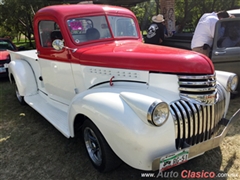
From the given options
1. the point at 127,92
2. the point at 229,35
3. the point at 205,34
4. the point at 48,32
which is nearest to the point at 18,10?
the point at 48,32

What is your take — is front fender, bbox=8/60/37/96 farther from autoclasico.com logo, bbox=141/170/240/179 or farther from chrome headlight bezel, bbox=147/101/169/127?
chrome headlight bezel, bbox=147/101/169/127

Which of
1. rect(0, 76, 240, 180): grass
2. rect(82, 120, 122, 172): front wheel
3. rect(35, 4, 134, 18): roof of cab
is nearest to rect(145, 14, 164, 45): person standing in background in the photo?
rect(35, 4, 134, 18): roof of cab

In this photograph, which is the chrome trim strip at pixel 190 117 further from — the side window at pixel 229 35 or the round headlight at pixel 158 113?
the side window at pixel 229 35

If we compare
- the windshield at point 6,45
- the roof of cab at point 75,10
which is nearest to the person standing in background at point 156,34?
the roof of cab at point 75,10

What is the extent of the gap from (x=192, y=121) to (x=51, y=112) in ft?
7.82

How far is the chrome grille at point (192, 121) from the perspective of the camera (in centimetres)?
227

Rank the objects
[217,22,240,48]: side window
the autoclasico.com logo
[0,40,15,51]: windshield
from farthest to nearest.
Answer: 1. [0,40,15,51]: windshield
2. [217,22,240,48]: side window
3. the autoclasico.com logo

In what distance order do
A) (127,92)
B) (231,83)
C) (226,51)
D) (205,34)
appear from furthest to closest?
1. (205,34)
2. (226,51)
3. (231,83)
4. (127,92)

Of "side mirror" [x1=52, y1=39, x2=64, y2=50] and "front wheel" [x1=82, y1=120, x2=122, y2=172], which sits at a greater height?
"side mirror" [x1=52, y1=39, x2=64, y2=50]

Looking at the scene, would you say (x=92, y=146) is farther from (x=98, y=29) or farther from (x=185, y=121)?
(x=98, y=29)

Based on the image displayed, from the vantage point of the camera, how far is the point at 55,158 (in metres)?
3.14

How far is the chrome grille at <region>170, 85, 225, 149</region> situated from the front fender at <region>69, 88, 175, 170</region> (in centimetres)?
10

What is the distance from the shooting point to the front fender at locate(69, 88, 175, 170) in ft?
6.89

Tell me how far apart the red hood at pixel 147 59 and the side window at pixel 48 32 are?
614mm
